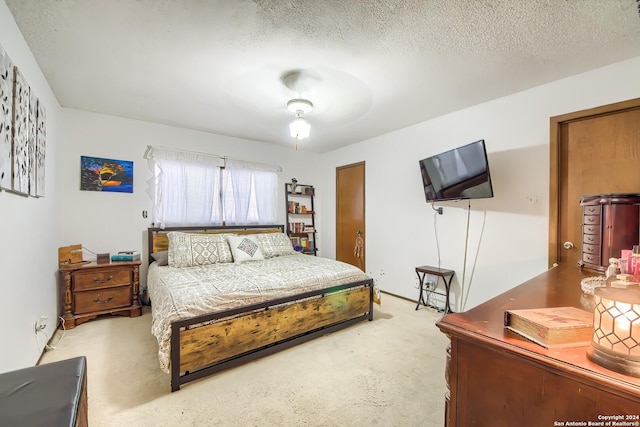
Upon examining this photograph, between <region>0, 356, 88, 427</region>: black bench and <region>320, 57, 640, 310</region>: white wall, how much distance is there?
3.42m

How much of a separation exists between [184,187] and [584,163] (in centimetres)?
460

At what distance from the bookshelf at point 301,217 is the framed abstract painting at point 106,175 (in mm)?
2398

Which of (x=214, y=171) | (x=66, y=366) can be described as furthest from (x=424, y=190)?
(x=66, y=366)

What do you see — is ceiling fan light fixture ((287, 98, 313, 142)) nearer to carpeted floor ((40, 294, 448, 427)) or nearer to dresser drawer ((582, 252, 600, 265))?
carpeted floor ((40, 294, 448, 427))

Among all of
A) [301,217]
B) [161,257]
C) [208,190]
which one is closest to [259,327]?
[161,257]

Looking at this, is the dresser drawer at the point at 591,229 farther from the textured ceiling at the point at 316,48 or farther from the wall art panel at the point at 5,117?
the wall art panel at the point at 5,117

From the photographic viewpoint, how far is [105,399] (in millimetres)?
1801

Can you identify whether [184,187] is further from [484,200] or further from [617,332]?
[617,332]

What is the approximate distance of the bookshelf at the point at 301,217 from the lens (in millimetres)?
5020

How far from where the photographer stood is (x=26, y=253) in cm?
194

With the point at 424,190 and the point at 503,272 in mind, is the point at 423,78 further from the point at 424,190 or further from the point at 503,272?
the point at 503,272

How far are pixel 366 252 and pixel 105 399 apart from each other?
3.55 metres

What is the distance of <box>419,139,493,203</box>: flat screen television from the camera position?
2697mm

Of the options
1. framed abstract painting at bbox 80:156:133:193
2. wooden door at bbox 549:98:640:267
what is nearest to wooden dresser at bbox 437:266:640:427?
wooden door at bbox 549:98:640:267
